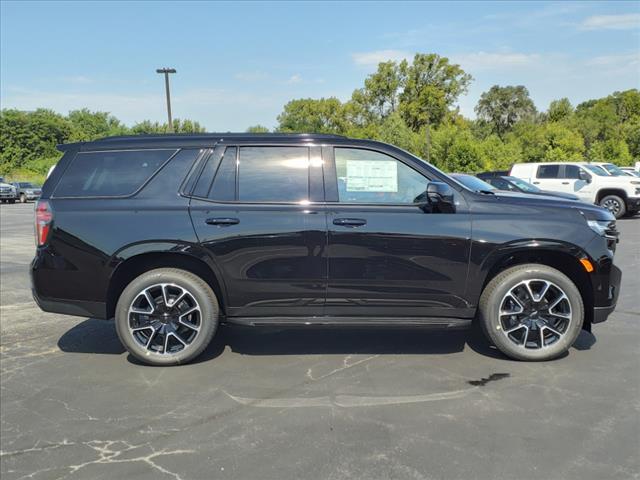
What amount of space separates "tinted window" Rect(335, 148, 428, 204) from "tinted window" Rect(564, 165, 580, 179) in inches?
583

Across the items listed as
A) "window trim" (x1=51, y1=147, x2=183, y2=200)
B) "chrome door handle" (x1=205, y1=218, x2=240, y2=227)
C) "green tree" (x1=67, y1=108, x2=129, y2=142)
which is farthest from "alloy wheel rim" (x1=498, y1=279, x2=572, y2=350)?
"green tree" (x1=67, y1=108, x2=129, y2=142)

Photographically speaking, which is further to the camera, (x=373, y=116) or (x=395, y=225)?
(x=373, y=116)

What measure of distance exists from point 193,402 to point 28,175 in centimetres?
6312

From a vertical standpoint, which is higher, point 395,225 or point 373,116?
point 373,116

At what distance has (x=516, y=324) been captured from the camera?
4199mm

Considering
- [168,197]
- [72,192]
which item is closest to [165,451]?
[168,197]

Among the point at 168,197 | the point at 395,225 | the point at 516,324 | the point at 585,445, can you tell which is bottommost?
the point at 585,445

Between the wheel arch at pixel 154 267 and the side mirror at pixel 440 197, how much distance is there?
70.9 inches

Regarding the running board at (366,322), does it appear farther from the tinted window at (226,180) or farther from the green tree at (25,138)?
the green tree at (25,138)

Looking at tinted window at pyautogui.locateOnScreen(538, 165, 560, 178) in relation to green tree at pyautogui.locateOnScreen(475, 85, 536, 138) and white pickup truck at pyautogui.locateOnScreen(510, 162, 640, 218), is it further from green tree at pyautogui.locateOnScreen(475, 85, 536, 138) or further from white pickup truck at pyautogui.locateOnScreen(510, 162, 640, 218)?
green tree at pyautogui.locateOnScreen(475, 85, 536, 138)

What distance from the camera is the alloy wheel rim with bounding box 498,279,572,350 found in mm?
4133

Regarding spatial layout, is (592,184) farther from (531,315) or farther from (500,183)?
(531,315)

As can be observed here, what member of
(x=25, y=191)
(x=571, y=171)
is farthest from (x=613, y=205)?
(x=25, y=191)

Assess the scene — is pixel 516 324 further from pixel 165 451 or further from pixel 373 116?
pixel 373 116
